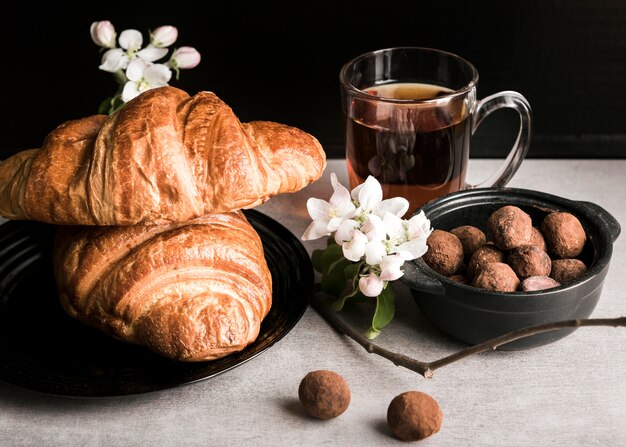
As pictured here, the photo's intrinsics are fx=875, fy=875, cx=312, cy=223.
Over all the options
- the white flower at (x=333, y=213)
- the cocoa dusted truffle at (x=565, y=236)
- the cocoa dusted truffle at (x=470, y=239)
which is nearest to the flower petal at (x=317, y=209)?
the white flower at (x=333, y=213)

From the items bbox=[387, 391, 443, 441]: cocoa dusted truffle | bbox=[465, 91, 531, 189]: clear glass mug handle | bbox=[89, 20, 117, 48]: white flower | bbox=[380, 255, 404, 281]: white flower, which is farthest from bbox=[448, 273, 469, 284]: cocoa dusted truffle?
bbox=[89, 20, 117, 48]: white flower

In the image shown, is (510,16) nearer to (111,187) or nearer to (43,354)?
(111,187)

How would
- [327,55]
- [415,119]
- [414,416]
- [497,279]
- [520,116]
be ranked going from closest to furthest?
[414,416] < [497,279] < [415,119] < [520,116] < [327,55]

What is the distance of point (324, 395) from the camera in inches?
43.9

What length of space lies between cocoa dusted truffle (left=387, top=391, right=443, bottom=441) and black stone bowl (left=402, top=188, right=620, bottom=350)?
14 centimetres

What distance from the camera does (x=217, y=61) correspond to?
1.83 metres

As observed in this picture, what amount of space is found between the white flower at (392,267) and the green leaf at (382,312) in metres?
0.10

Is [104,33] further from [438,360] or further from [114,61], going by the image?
[438,360]

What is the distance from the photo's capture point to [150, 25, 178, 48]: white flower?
5.26ft

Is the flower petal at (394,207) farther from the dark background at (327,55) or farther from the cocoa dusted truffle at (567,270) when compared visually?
the dark background at (327,55)

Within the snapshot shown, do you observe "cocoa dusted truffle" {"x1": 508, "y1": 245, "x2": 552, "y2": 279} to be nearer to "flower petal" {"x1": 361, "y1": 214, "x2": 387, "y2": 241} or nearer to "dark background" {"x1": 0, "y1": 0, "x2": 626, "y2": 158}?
"flower petal" {"x1": 361, "y1": 214, "x2": 387, "y2": 241}

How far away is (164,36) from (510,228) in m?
0.75

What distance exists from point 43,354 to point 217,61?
83 cm

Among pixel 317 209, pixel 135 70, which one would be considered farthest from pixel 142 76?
pixel 317 209
